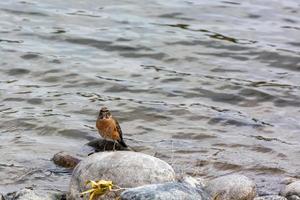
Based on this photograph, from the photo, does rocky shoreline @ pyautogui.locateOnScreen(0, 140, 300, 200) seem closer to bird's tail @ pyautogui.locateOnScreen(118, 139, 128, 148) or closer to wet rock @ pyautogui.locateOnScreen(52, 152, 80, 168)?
wet rock @ pyautogui.locateOnScreen(52, 152, 80, 168)

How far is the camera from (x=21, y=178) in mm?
9695

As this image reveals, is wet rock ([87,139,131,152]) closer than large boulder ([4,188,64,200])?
No

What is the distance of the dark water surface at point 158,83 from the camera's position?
1075 centimetres

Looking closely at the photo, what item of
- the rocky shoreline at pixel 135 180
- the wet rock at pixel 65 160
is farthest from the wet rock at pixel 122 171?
the wet rock at pixel 65 160

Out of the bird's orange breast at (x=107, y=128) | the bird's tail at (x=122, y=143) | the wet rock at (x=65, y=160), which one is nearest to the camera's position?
the wet rock at (x=65, y=160)

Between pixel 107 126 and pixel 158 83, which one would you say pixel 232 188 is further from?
pixel 158 83

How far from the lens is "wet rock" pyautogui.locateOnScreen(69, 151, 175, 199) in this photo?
8453 mm

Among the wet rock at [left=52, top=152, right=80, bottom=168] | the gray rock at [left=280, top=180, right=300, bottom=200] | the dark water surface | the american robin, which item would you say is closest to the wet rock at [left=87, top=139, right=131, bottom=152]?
the dark water surface

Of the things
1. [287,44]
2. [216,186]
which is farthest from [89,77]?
[216,186]

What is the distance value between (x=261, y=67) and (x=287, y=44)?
1332 mm

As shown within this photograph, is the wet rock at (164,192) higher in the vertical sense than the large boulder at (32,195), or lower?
higher

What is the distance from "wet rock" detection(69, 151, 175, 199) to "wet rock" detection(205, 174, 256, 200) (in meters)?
0.50

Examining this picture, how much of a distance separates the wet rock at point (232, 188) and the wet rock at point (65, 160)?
192 centimetres

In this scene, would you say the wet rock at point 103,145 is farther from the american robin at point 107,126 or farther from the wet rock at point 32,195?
the wet rock at point 32,195
